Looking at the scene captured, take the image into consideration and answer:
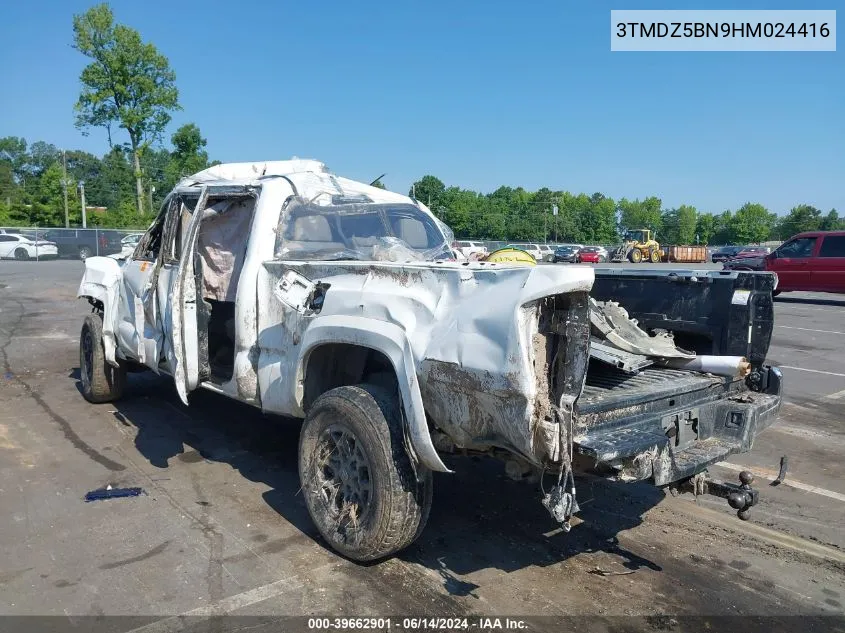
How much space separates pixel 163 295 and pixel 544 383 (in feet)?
11.1

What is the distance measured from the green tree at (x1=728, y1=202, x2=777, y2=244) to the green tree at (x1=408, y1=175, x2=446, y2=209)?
48.2 meters

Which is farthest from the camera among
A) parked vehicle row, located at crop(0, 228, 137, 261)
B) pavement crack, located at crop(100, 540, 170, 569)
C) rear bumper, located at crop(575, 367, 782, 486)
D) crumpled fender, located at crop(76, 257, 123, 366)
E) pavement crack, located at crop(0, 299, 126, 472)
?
parked vehicle row, located at crop(0, 228, 137, 261)

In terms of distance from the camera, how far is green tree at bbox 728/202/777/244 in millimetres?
105312

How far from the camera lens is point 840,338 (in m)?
12.6

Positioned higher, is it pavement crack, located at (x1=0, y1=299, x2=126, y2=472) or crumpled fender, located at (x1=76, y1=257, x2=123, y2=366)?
crumpled fender, located at (x1=76, y1=257, x2=123, y2=366)

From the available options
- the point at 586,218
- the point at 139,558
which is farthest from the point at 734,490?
the point at 586,218

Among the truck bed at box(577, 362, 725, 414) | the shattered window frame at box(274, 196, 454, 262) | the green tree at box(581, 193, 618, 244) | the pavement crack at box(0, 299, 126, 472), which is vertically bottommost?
the pavement crack at box(0, 299, 126, 472)

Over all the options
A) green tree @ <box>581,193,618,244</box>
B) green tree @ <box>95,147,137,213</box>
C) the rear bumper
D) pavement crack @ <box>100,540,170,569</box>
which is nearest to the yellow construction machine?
green tree @ <box>581,193,618,244</box>

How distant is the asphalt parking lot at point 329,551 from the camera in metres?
3.45

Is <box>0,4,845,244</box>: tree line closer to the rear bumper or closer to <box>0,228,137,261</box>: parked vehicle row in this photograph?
<box>0,228,137,261</box>: parked vehicle row

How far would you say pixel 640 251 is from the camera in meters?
51.4

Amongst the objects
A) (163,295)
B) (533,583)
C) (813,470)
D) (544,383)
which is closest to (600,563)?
(533,583)

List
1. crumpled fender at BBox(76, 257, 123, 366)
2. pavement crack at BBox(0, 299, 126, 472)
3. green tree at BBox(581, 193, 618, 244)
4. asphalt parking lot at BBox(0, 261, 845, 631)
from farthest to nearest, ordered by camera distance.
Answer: green tree at BBox(581, 193, 618, 244)
crumpled fender at BBox(76, 257, 123, 366)
pavement crack at BBox(0, 299, 126, 472)
asphalt parking lot at BBox(0, 261, 845, 631)

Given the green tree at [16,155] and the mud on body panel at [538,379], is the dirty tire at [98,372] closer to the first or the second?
the mud on body panel at [538,379]
